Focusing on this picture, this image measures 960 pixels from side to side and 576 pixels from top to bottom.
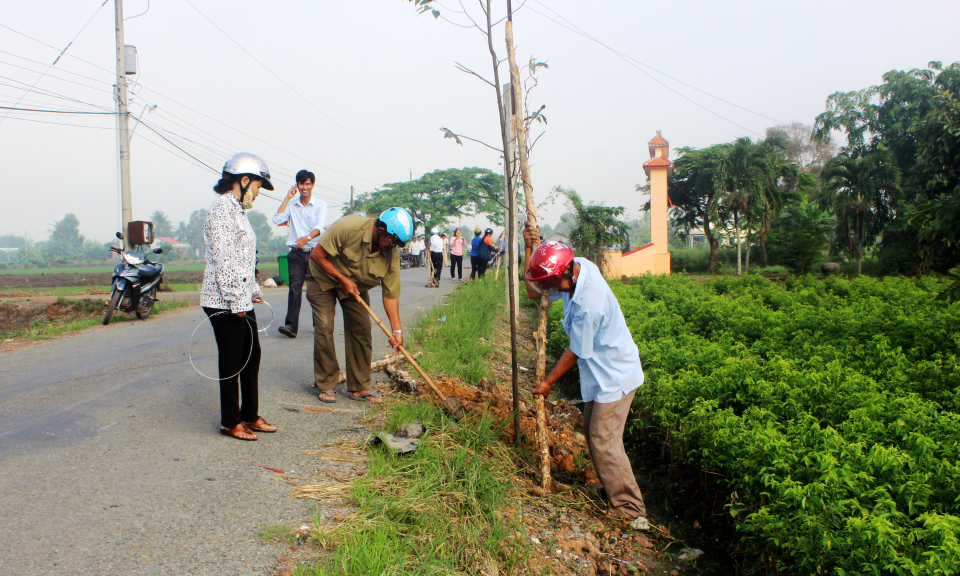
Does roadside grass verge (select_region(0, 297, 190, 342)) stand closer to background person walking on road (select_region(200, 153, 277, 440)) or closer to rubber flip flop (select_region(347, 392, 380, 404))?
rubber flip flop (select_region(347, 392, 380, 404))

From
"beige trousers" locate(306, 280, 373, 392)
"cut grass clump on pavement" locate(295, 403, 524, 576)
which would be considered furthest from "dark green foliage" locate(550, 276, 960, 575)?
"beige trousers" locate(306, 280, 373, 392)

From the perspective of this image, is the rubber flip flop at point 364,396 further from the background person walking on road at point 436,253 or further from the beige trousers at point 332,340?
the background person walking on road at point 436,253

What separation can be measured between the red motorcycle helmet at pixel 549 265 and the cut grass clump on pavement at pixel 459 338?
9.07 feet

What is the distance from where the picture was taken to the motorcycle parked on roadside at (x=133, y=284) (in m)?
9.91

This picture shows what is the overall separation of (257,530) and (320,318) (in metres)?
2.50

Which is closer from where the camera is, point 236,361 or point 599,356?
point 599,356

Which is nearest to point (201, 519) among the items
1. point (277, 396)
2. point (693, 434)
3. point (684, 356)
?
point (277, 396)

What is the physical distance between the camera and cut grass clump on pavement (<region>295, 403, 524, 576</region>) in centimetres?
289

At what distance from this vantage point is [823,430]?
390 cm

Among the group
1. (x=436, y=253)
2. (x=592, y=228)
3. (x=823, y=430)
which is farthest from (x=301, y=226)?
(x=592, y=228)

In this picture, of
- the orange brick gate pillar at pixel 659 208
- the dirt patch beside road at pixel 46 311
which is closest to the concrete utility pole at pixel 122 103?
the dirt patch beside road at pixel 46 311

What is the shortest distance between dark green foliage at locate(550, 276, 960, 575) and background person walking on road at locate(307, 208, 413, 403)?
2325 mm

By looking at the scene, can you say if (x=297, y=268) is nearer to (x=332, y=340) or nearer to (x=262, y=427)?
(x=332, y=340)

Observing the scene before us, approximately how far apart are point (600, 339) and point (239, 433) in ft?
7.95
